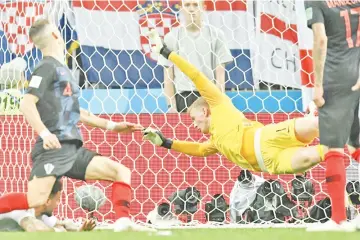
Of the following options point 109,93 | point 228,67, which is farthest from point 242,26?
point 109,93

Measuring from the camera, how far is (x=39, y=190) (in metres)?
3.08

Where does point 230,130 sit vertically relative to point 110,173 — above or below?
above

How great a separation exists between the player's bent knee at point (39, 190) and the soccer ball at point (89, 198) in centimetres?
68

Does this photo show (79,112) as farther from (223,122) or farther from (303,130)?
(303,130)

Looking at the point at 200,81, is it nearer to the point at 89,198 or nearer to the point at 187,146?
the point at 187,146

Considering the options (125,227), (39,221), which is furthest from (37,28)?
(125,227)

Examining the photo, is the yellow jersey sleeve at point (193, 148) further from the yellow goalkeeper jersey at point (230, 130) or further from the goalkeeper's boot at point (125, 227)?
the goalkeeper's boot at point (125, 227)

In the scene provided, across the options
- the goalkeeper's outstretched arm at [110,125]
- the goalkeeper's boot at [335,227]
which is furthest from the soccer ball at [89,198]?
the goalkeeper's boot at [335,227]

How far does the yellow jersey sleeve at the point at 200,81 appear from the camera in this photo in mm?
3162

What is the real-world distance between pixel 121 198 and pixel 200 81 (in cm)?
50

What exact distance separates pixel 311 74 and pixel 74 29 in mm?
970

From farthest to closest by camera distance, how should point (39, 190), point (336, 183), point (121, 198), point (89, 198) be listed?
point (89, 198)
point (39, 190)
point (121, 198)
point (336, 183)

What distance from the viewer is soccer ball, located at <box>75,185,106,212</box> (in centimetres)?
378

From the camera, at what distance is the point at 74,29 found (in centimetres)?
388
